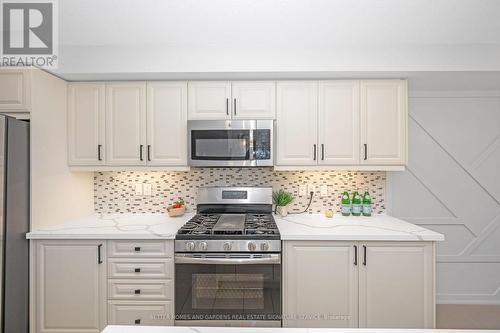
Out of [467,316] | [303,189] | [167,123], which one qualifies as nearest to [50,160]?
[167,123]

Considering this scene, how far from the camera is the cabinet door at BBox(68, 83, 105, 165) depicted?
2.71 metres

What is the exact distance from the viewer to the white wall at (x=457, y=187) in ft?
10.4

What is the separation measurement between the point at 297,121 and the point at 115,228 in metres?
1.75

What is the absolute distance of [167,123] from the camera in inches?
106

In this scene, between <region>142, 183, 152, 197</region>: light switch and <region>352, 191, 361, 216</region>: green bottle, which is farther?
<region>142, 183, 152, 197</region>: light switch

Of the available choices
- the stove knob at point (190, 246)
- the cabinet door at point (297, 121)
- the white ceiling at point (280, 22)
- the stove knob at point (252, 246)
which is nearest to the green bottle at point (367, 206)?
the cabinet door at point (297, 121)

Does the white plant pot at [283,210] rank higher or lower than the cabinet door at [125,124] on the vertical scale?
lower

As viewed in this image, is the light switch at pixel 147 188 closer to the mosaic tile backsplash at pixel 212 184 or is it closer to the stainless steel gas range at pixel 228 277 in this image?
the mosaic tile backsplash at pixel 212 184

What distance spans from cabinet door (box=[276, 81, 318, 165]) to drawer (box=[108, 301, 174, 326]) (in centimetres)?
149

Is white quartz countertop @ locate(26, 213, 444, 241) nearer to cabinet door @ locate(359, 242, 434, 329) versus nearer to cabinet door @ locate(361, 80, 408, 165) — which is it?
cabinet door @ locate(359, 242, 434, 329)

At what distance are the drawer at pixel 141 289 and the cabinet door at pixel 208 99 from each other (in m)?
1.38

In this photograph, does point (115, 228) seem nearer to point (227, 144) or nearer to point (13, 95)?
point (227, 144)

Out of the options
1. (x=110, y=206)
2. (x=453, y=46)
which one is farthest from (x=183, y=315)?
(x=453, y=46)

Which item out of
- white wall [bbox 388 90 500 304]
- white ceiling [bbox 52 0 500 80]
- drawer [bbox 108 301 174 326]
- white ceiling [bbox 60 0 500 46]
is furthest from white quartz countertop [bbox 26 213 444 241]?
white ceiling [bbox 60 0 500 46]
